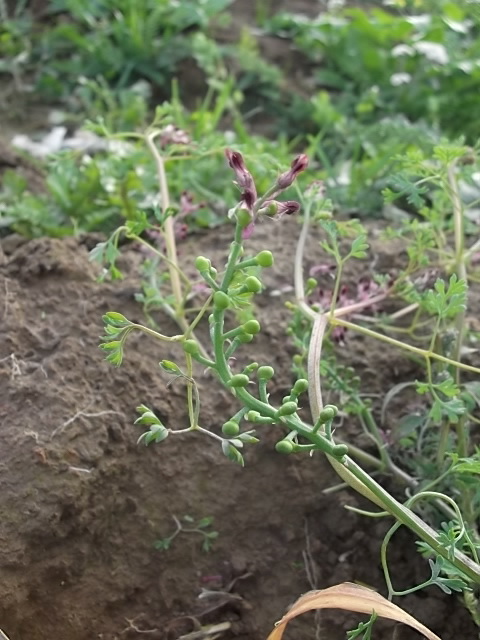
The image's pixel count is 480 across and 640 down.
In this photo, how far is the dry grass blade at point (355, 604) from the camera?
111 cm

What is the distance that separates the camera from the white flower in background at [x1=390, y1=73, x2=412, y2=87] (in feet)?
9.64

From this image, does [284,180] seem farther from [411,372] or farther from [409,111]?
[409,111]

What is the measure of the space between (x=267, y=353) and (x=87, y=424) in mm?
429

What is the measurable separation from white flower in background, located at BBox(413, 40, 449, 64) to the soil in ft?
5.86

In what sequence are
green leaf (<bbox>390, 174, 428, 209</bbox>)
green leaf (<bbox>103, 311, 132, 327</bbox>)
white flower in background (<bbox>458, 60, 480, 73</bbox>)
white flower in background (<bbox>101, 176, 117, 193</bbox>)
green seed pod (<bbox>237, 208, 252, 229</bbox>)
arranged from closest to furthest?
green seed pod (<bbox>237, 208, 252, 229</bbox>) < green leaf (<bbox>103, 311, 132, 327</bbox>) < green leaf (<bbox>390, 174, 428, 209</bbox>) < white flower in background (<bbox>101, 176, 117, 193</bbox>) < white flower in background (<bbox>458, 60, 480, 73</bbox>)

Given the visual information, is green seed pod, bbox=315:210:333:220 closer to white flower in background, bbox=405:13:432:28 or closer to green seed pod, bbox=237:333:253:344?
green seed pod, bbox=237:333:253:344

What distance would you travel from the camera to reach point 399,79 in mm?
2951

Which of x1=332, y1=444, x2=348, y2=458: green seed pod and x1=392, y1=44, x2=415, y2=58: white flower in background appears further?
x1=392, y1=44, x2=415, y2=58: white flower in background

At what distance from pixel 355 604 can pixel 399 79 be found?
7.40 ft

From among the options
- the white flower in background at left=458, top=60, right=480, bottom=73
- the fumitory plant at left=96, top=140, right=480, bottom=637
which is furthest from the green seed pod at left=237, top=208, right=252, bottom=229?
the white flower in background at left=458, top=60, right=480, bottom=73

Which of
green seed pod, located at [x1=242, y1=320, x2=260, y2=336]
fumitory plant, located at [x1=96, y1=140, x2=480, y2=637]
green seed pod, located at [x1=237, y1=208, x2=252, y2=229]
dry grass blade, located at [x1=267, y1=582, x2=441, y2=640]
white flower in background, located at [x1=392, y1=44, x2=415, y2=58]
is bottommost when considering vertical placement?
white flower in background, located at [x1=392, y1=44, x2=415, y2=58]

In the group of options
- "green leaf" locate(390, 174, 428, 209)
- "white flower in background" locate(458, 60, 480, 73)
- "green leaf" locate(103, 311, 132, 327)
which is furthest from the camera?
"white flower in background" locate(458, 60, 480, 73)

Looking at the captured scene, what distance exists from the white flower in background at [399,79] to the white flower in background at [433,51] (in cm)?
9

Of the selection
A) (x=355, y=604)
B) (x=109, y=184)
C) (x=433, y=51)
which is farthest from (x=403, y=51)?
(x=355, y=604)
